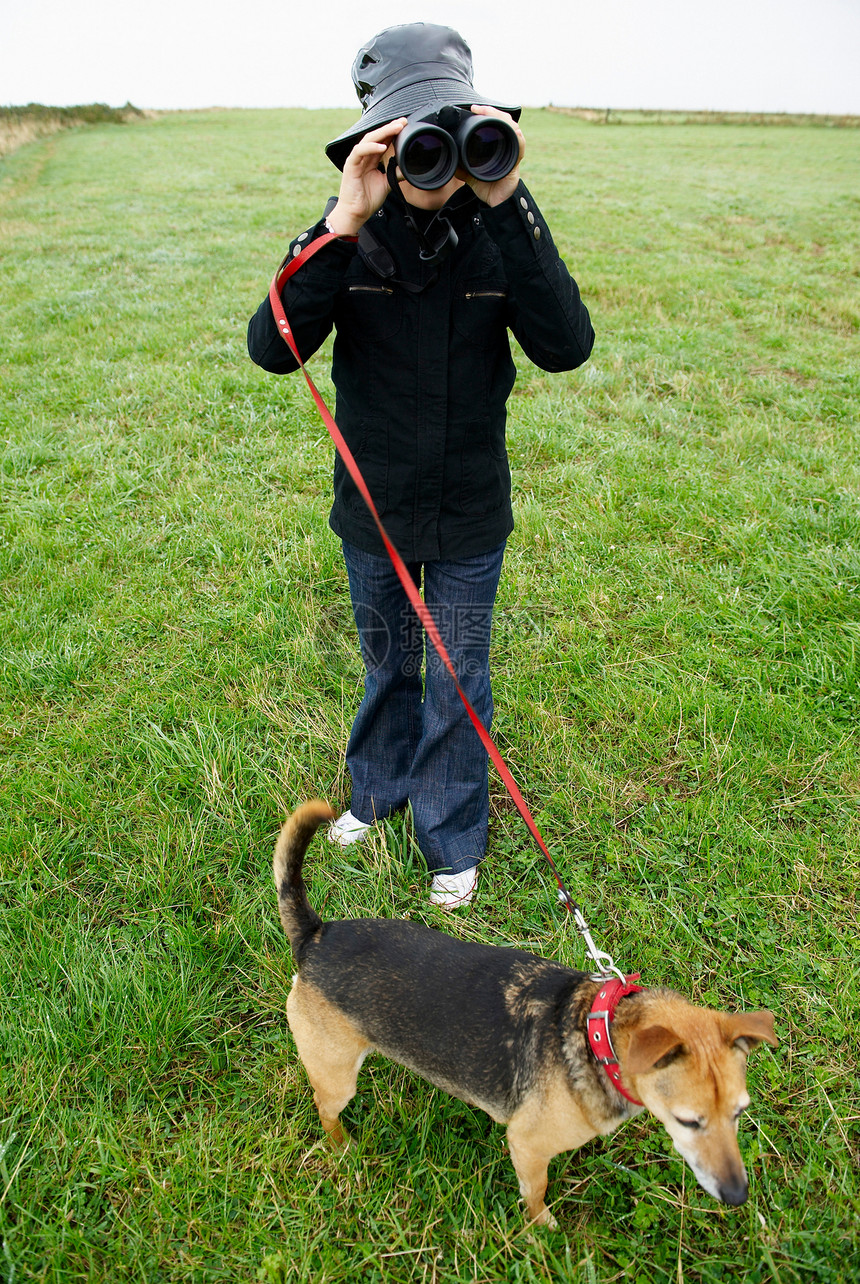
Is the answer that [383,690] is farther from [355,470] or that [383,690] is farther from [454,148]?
[454,148]

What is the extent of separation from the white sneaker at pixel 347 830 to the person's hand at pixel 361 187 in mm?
1975

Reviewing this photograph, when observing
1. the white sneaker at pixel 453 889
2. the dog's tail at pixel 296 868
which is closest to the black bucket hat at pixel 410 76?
the dog's tail at pixel 296 868

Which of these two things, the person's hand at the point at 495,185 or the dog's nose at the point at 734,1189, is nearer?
the dog's nose at the point at 734,1189

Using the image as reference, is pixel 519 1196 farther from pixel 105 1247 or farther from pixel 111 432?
pixel 111 432

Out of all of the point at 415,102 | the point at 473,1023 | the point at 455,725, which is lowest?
the point at 473,1023

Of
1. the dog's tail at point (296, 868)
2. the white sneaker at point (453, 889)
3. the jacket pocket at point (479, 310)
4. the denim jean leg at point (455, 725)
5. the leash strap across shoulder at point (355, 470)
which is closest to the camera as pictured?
the dog's tail at point (296, 868)

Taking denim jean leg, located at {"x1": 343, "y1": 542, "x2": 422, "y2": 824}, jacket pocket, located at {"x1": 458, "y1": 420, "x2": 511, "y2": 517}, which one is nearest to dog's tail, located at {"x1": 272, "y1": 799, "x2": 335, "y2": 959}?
denim jean leg, located at {"x1": 343, "y1": 542, "x2": 422, "y2": 824}

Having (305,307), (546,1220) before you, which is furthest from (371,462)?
(546,1220)

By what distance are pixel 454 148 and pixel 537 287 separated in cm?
37

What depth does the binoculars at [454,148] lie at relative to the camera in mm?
1603

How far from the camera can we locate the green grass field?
179 centimetres

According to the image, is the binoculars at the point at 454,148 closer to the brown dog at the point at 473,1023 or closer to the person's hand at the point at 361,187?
the person's hand at the point at 361,187

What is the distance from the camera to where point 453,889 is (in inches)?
98.4

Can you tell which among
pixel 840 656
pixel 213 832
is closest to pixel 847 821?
pixel 840 656
